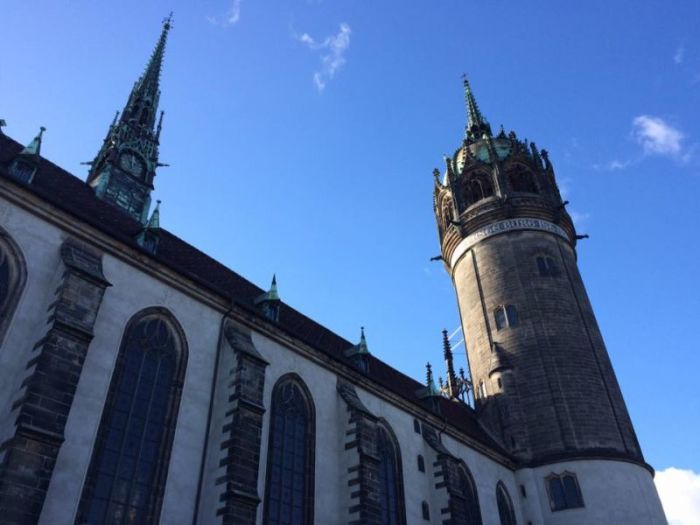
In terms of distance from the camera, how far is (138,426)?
15977 millimetres

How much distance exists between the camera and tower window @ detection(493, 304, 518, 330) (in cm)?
3409

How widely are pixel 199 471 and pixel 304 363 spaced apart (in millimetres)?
6300

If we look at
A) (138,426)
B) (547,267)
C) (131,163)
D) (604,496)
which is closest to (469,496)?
(604,496)

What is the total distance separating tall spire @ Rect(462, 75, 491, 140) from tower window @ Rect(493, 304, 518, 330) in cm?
1570

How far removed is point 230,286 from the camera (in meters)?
23.2

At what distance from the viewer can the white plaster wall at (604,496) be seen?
27406 millimetres

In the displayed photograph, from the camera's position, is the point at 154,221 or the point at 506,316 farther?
the point at 506,316

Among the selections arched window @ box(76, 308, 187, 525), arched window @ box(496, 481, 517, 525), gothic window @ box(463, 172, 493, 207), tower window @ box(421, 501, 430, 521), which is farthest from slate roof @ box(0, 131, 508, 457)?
gothic window @ box(463, 172, 493, 207)

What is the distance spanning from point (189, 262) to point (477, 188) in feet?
75.5

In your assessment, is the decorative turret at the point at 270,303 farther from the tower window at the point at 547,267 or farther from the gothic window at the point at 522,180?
the gothic window at the point at 522,180

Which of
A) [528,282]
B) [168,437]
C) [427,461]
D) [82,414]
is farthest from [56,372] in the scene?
[528,282]

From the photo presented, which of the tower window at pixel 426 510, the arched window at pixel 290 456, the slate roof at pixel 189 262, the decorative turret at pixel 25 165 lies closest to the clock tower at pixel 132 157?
the slate roof at pixel 189 262

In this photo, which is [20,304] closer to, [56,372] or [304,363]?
[56,372]

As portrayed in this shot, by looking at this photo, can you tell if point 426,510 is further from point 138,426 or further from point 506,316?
point 506,316
